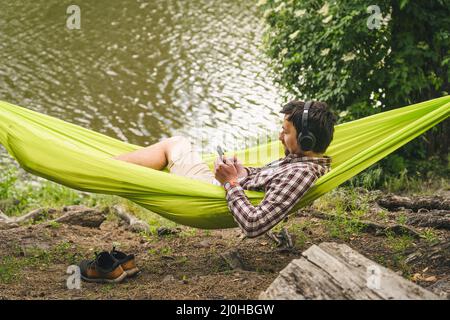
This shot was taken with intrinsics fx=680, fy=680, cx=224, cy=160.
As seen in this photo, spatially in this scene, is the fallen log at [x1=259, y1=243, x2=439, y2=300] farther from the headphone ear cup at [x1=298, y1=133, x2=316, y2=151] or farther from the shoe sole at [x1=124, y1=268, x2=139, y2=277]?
the shoe sole at [x1=124, y1=268, x2=139, y2=277]

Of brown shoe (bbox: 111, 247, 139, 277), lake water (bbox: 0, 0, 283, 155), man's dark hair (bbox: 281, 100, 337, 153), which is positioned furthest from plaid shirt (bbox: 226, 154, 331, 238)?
lake water (bbox: 0, 0, 283, 155)

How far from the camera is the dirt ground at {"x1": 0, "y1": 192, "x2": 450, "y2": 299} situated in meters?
2.98

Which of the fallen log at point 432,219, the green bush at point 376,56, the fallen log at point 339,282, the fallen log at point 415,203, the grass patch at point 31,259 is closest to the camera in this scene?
the fallen log at point 339,282

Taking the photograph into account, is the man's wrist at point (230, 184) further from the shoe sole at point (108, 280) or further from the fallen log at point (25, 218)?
the fallen log at point (25, 218)

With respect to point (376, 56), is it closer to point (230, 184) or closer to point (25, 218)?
point (230, 184)

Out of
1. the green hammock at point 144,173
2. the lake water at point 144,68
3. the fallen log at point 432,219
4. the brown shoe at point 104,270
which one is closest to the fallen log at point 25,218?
the green hammock at point 144,173

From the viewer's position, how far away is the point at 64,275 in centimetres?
331

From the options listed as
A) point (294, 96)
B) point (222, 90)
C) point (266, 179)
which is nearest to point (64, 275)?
point (266, 179)

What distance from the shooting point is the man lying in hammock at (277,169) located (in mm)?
2898

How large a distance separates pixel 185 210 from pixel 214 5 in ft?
27.3

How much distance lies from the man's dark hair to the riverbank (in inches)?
26.2

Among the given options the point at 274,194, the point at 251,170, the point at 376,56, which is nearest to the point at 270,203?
the point at 274,194

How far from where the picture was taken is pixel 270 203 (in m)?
2.91

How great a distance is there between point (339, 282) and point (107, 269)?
3.99ft
